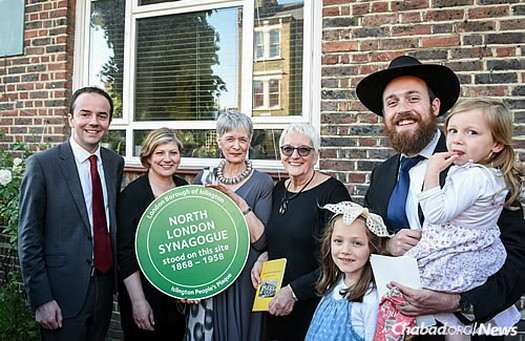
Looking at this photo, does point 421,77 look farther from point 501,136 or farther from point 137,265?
point 137,265

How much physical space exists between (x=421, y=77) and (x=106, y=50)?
3529 mm

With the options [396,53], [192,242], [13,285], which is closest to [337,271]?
[192,242]

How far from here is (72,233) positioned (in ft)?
8.80

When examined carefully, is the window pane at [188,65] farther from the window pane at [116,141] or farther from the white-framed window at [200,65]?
the window pane at [116,141]

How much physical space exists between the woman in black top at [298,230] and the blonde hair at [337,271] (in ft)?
0.27

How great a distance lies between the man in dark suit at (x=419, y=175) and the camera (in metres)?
1.93

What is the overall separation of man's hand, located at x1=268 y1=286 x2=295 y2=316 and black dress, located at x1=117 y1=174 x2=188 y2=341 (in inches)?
27.9

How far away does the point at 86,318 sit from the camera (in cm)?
268

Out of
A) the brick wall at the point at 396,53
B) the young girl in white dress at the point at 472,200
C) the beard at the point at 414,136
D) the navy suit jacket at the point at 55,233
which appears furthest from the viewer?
the brick wall at the point at 396,53

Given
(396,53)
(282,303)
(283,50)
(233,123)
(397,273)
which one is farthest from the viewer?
(283,50)

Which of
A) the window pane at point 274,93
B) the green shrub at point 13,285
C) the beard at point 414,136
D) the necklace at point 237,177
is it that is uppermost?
the window pane at point 274,93

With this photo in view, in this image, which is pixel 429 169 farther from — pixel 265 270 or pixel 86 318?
pixel 86 318

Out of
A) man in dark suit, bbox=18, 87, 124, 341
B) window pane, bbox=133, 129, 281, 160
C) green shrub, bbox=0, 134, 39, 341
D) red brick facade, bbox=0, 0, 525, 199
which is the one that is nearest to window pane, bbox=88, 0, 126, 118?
window pane, bbox=133, 129, 281, 160

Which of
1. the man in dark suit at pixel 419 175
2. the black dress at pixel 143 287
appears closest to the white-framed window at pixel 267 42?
the man in dark suit at pixel 419 175
